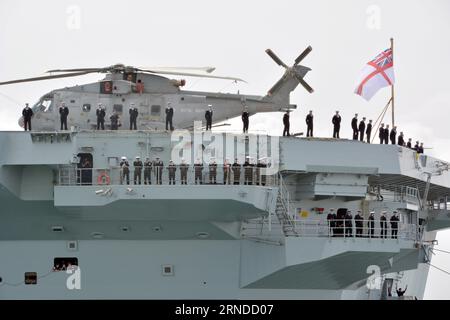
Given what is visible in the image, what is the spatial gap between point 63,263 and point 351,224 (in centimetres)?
893

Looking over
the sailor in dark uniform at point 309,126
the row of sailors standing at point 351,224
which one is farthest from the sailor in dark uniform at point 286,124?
the row of sailors standing at point 351,224

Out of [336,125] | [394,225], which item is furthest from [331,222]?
[336,125]

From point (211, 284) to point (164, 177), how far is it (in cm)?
354

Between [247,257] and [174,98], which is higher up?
[174,98]

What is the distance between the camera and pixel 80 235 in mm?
40906

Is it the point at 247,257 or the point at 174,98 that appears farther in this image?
the point at 174,98

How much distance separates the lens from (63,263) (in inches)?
1615

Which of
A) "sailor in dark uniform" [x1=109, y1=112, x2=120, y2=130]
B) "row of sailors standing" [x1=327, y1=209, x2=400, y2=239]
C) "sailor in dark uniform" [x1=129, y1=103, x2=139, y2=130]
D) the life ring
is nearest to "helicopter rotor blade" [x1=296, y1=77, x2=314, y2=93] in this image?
"row of sailors standing" [x1=327, y1=209, x2=400, y2=239]

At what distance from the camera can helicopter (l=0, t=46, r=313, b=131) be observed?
44.7 metres

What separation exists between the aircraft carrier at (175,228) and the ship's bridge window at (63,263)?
43 millimetres

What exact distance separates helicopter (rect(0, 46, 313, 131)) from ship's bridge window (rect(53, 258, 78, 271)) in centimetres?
523

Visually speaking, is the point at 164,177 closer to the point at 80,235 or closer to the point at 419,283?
the point at 80,235
